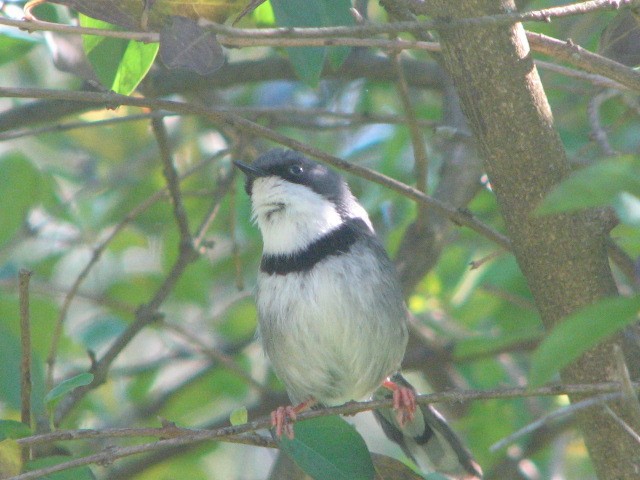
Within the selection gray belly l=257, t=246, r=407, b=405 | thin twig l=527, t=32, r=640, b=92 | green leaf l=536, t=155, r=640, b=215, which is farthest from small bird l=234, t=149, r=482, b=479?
green leaf l=536, t=155, r=640, b=215

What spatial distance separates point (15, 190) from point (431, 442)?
8.63ft

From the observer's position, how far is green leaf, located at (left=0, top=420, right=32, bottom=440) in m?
2.85

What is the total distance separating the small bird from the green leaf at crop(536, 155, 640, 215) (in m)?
2.25

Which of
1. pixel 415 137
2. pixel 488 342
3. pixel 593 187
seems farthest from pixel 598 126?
pixel 593 187

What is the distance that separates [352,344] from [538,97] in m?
1.53

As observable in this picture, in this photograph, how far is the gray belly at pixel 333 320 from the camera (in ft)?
13.0

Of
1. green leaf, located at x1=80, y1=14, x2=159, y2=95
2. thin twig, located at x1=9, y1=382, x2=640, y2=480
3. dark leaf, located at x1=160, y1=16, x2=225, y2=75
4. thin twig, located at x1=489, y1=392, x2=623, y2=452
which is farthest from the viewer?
green leaf, located at x1=80, y1=14, x2=159, y2=95

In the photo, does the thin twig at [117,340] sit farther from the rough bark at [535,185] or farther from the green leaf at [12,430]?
the rough bark at [535,185]

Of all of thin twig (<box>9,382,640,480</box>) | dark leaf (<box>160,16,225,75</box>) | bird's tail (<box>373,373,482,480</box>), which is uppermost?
dark leaf (<box>160,16,225,75</box>)

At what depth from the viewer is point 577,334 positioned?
70.8 inches

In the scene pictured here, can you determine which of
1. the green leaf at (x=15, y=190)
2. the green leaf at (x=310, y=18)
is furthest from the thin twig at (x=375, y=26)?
the green leaf at (x=15, y=190)

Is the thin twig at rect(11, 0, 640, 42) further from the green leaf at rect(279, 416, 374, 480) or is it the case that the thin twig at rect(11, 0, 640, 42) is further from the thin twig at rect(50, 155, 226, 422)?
the thin twig at rect(50, 155, 226, 422)

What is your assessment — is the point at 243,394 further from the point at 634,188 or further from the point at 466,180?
the point at 634,188

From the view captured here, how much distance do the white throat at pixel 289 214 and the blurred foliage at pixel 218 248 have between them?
1.53ft
